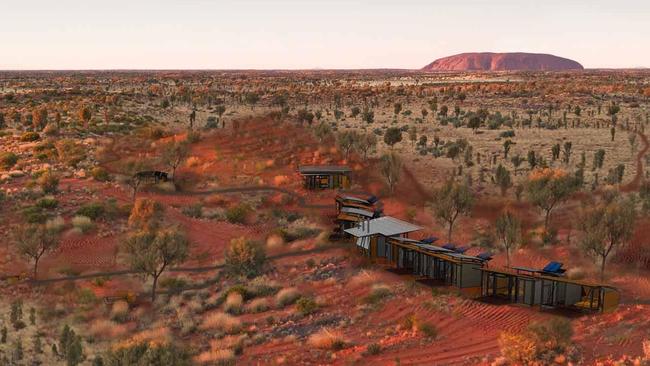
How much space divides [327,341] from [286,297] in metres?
4.77

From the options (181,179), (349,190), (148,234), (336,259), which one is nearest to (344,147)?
(349,190)

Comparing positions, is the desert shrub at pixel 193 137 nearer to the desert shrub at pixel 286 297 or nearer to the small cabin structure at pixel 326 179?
the small cabin structure at pixel 326 179

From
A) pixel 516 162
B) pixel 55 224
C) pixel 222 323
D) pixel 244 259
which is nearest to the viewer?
pixel 222 323

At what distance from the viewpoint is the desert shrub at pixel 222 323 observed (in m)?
19.9

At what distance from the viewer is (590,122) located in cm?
6347

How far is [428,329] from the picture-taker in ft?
60.1

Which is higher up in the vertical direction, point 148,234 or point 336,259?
point 148,234

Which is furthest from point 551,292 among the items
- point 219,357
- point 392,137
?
point 392,137

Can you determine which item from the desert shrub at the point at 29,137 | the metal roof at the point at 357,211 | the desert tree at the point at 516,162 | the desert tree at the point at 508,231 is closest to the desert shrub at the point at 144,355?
the desert tree at the point at 508,231

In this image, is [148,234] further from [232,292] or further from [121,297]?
[232,292]

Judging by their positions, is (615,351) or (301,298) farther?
(301,298)

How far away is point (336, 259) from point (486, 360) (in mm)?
11272

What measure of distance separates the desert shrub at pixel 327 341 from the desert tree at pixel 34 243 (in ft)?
43.2

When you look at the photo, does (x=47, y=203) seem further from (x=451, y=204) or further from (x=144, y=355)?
(x=144, y=355)
